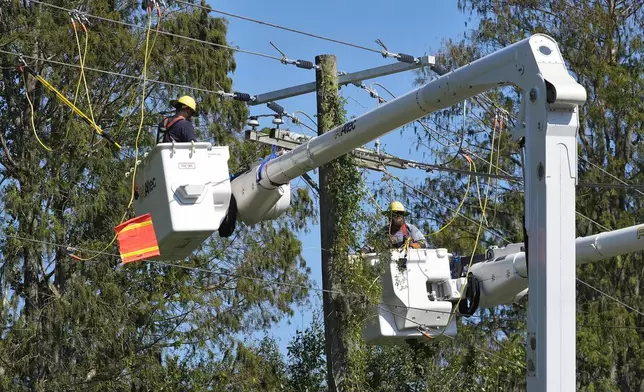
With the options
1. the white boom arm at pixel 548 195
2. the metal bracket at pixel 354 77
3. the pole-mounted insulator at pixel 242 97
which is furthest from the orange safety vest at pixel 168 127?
the white boom arm at pixel 548 195

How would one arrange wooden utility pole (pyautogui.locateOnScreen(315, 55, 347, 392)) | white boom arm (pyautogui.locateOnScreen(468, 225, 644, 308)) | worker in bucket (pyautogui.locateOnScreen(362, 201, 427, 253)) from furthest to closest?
worker in bucket (pyautogui.locateOnScreen(362, 201, 427, 253)) < wooden utility pole (pyautogui.locateOnScreen(315, 55, 347, 392)) < white boom arm (pyautogui.locateOnScreen(468, 225, 644, 308))

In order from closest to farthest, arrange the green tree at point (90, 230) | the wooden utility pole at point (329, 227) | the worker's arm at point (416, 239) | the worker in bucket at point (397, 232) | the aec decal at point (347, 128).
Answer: the aec decal at point (347, 128)
the wooden utility pole at point (329, 227)
the worker in bucket at point (397, 232)
the worker's arm at point (416, 239)
the green tree at point (90, 230)

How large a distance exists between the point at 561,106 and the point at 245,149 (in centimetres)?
1787

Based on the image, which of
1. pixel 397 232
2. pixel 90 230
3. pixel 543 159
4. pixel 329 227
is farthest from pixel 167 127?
pixel 90 230

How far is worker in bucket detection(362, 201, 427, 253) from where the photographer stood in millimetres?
15148

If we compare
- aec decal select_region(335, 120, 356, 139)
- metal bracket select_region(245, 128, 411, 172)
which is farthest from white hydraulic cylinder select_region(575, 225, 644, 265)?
aec decal select_region(335, 120, 356, 139)

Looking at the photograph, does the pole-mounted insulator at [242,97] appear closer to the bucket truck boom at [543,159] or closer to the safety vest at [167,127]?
the safety vest at [167,127]

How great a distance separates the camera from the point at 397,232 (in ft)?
50.6

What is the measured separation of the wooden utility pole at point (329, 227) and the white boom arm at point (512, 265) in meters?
1.89

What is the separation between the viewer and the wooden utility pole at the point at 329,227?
48.2 ft

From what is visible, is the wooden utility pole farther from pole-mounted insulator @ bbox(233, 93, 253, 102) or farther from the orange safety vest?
the orange safety vest

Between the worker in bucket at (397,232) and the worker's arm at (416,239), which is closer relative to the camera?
the worker in bucket at (397,232)

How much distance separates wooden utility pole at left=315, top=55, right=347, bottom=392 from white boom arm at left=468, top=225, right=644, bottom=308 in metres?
1.89

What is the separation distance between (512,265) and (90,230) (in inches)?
440
